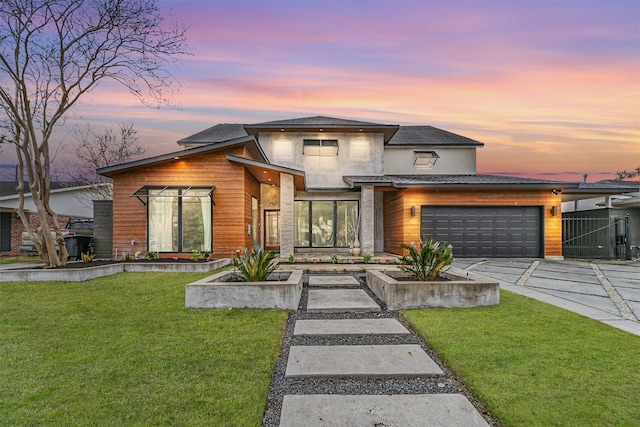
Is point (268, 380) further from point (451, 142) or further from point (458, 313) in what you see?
point (451, 142)

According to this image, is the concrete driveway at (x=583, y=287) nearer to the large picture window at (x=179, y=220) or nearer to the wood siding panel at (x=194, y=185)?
the wood siding panel at (x=194, y=185)

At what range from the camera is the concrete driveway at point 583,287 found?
17.6ft

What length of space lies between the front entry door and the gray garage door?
23.9ft

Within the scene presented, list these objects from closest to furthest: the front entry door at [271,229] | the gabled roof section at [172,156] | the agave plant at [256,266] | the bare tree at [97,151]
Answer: the agave plant at [256,266], the gabled roof section at [172,156], the front entry door at [271,229], the bare tree at [97,151]

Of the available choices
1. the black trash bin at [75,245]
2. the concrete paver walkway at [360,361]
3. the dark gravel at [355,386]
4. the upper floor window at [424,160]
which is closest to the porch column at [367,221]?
the upper floor window at [424,160]

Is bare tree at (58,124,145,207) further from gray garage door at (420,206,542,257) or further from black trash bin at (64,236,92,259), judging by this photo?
gray garage door at (420,206,542,257)

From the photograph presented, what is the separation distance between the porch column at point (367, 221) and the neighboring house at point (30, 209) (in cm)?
1553

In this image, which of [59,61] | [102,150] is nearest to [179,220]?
[59,61]

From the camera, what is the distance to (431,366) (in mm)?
3270

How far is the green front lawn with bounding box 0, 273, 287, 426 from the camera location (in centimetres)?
239

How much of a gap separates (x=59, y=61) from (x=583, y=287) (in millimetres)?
14863

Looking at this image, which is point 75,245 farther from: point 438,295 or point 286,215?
point 438,295

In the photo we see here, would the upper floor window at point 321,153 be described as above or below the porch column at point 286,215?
above

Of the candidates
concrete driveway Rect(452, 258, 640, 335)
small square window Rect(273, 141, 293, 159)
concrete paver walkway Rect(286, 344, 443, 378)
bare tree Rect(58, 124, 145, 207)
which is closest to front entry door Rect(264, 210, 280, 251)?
small square window Rect(273, 141, 293, 159)
